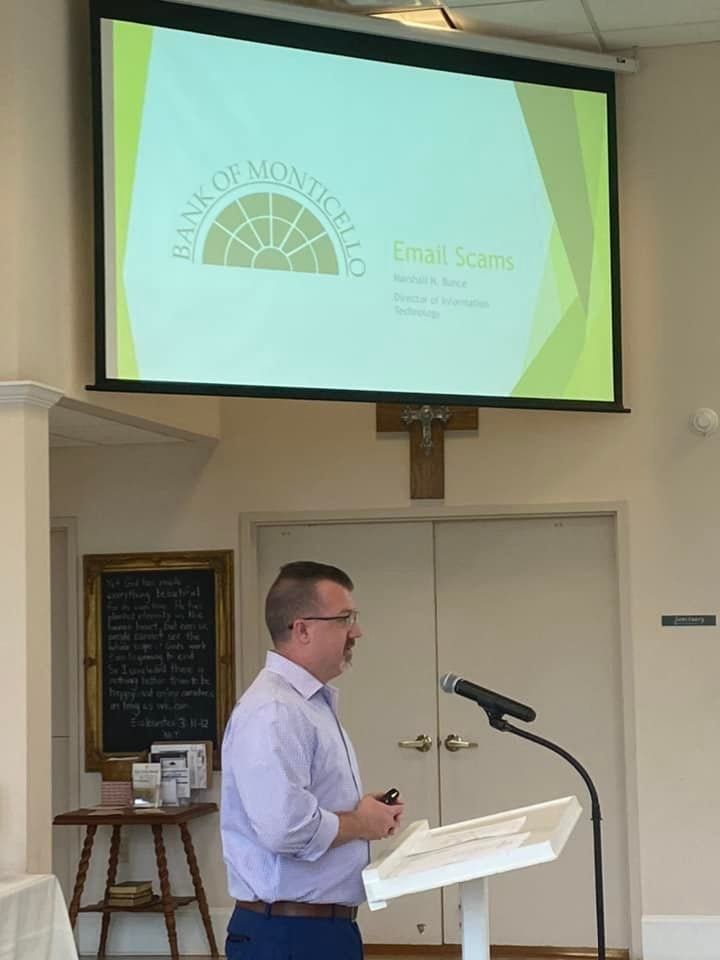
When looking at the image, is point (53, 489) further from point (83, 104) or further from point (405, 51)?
point (405, 51)

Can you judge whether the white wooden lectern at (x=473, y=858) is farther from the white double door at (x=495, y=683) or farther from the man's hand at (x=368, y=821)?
the white double door at (x=495, y=683)

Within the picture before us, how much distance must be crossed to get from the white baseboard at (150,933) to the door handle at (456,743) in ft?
4.11

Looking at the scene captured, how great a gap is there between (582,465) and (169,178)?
2.30 meters

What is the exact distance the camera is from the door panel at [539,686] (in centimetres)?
614

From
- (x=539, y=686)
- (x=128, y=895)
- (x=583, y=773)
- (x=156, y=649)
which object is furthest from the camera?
(x=156, y=649)

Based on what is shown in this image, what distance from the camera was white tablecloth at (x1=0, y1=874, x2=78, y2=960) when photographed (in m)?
4.02

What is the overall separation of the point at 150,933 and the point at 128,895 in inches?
13.2

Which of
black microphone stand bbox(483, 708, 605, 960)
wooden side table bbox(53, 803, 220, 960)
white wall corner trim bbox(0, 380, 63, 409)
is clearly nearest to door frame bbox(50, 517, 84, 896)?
wooden side table bbox(53, 803, 220, 960)

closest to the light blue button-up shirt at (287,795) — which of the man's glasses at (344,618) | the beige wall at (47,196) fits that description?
the man's glasses at (344,618)

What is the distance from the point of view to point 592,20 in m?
5.81

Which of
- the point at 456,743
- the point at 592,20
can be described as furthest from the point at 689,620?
the point at 592,20

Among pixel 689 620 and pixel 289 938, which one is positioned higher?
pixel 689 620

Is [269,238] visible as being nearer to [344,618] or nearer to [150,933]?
[344,618]

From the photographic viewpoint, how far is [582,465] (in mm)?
6203
